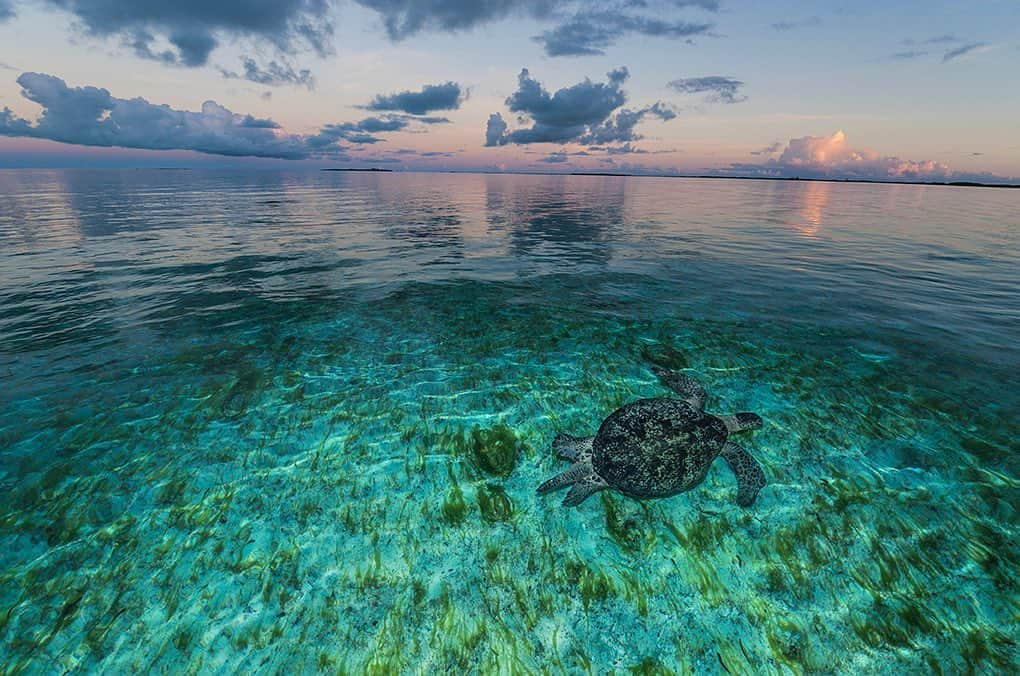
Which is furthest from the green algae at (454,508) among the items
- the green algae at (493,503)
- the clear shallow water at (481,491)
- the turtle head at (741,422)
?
the turtle head at (741,422)

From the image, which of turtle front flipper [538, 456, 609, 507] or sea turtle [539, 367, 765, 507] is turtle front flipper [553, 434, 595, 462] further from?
turtle front flipper [538, 456, 609, 507]

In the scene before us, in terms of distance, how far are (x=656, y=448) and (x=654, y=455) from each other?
14 cm

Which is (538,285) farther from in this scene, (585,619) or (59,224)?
(59,224)

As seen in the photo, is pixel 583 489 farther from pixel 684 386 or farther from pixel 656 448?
pixel 684 386

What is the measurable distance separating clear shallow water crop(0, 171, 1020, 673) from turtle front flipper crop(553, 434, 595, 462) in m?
0.26

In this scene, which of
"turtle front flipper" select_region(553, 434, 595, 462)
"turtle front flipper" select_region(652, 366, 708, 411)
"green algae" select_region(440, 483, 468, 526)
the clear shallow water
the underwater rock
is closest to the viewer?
the clear shallow water

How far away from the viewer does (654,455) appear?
691 centimetres

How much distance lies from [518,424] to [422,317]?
723cm

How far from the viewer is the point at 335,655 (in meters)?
5.03

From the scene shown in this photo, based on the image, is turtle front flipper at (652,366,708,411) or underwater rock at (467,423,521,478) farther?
turtle front flipper at (652,366,708,411)

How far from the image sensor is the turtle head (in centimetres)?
810

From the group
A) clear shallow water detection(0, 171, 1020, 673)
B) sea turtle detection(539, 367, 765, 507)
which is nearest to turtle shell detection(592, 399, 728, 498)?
sea turtle detection(539, 367, 765, 507)

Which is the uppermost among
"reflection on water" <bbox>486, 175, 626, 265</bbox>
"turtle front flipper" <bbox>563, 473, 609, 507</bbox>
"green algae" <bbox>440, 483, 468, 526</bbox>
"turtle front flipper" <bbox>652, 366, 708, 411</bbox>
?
"reflection on water" <bbox>486, 175, 626, 265</bbox>

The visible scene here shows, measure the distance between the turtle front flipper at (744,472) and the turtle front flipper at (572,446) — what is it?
2486 millimetres
